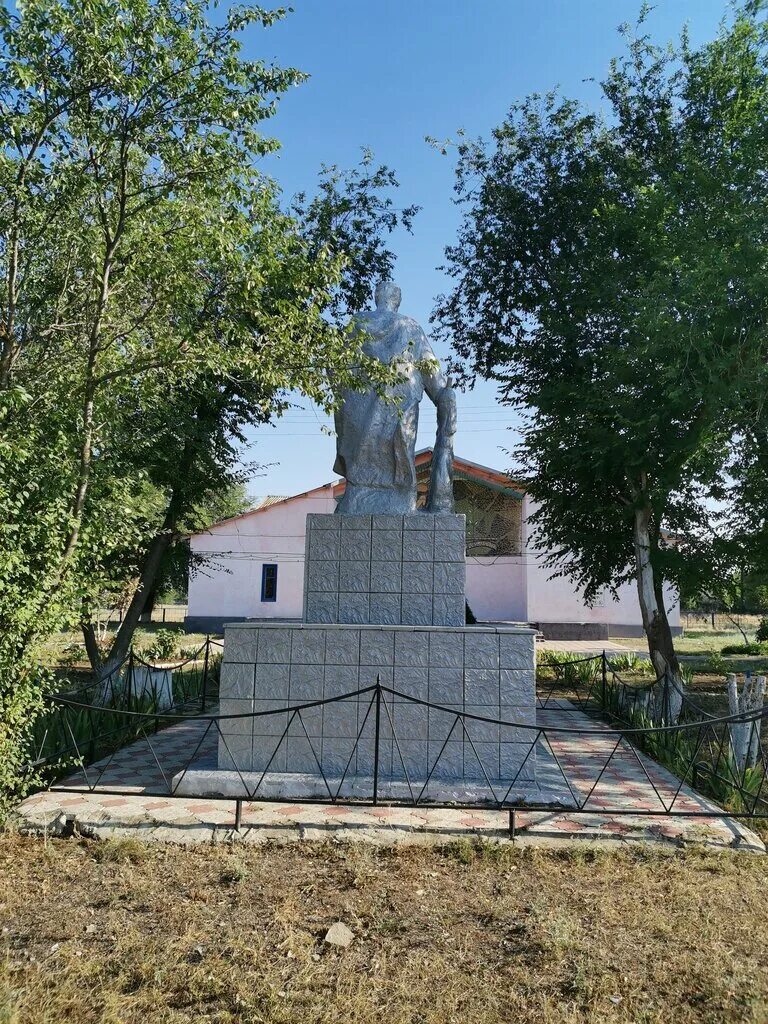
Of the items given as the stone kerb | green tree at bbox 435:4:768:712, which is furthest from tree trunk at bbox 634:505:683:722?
the stone kerb

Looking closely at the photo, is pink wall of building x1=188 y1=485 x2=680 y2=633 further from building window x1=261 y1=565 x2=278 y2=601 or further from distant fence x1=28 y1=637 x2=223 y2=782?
distant fence x1=28 y1=637 x2=223 y2=782

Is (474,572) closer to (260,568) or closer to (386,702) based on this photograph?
(260,568)

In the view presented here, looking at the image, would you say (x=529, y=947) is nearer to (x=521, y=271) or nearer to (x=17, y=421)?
(x=17, y=421)

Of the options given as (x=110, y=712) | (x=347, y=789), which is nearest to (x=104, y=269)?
(x=110, y=712)

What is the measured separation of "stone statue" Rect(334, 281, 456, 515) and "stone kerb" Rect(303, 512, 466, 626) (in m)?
0.25

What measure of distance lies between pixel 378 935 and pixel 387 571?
9.91ft

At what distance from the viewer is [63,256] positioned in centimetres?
626

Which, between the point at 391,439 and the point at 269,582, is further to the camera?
the point at 269,582

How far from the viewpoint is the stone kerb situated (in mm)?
6191

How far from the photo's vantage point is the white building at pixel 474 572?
25906 millimetres

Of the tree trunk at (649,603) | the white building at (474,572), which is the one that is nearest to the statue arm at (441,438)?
the tree trunk at (649,603)

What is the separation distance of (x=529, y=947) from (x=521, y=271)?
12.8 meters

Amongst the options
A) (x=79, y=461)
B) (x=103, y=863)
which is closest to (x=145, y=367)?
(x=79, y=461)

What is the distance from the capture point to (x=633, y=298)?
33.3 feet
